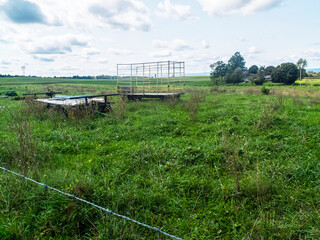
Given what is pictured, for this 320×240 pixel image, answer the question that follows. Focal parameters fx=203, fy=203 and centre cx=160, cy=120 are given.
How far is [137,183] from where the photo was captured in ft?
11.8

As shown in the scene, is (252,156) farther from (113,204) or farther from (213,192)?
(113,204)

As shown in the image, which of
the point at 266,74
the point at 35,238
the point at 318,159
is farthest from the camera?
the point at 266,74

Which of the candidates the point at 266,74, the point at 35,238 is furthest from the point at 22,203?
the point at 266,74

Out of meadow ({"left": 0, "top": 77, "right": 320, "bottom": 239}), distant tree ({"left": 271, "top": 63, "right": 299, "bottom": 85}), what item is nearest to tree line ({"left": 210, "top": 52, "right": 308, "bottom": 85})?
distant tree ({"left": 271, "top": 63, "right": 299, "bottom": 85})

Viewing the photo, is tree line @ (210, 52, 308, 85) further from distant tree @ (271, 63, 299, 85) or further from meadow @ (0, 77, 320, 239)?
meadow @ (0, 77, 320, 239)

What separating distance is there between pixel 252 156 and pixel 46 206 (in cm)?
411

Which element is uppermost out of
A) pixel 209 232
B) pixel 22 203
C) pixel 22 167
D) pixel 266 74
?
pixel 266 74

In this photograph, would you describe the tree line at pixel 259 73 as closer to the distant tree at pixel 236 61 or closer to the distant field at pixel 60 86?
the distant tree at pixel 236 61

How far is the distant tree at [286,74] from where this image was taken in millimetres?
50263

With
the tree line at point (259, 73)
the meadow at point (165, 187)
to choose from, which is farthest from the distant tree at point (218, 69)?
the meadow at point (165, 187)

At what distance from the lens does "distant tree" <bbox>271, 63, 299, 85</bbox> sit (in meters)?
50.3

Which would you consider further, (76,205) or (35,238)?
(76,205)

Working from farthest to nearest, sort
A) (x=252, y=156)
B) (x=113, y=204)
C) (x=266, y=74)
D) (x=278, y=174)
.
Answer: (x=266, y=74) → (x=252, y=156) → (x=278, y=174) → (x=113, y=204)

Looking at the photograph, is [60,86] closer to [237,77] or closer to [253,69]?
[237,77]
